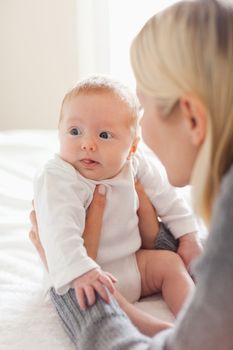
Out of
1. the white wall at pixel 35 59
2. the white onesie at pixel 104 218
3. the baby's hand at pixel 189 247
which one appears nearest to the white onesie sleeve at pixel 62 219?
the white onesie at pixel 104 218

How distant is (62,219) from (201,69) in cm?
42

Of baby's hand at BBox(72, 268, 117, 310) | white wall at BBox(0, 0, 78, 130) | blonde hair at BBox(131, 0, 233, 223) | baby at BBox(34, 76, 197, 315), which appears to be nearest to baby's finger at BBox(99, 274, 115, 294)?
baby's hand at BBox(72, 268, 117, 310)

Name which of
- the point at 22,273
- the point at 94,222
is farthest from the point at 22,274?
the point at 94,222

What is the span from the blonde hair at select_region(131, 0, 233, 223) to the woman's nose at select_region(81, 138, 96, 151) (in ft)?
0.96

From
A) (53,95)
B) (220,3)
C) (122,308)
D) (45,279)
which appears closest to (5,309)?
(45,279)

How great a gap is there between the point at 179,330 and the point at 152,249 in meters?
0.48

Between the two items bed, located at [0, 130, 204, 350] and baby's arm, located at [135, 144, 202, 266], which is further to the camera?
baby's arm, located at [135, 144, 202, 266]

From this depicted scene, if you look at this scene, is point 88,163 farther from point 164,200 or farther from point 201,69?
point 201,69

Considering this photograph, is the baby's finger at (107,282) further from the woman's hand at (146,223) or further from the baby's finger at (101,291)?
the woman's hand at (146,223)

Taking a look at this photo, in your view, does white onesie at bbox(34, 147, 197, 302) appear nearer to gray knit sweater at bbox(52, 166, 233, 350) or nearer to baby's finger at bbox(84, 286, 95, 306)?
baby's finger at bbox(84, 286, 95, 306)

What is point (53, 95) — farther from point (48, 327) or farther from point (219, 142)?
point (219, 142)

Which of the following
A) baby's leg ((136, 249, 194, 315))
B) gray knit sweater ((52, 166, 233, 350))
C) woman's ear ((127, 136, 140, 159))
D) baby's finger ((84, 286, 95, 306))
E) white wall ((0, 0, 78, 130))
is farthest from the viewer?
white wall ((0, 0, 78, 130))

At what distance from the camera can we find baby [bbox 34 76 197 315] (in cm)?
107

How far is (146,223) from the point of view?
3.99 feet
